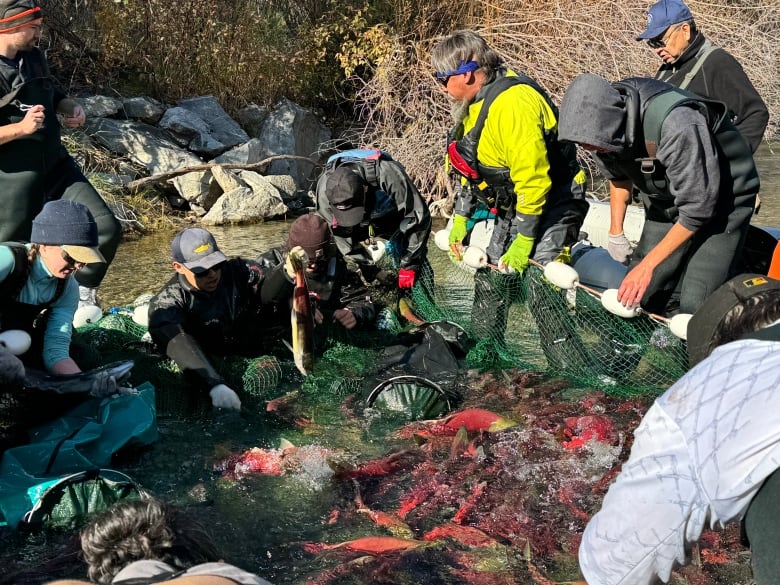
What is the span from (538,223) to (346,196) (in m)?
1.52

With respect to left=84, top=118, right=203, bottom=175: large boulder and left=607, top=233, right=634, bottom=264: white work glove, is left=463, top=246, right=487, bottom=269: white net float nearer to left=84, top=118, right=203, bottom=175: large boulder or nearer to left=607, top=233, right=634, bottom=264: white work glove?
A: left=607, top=233, right=634, bottom=264: white work glove

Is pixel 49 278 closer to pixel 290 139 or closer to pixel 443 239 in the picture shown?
pixel 443 239

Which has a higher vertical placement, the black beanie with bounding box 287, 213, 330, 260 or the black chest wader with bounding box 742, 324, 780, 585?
the black chest wader with bounding box 742, 324, 780, 585

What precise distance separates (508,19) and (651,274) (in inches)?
342

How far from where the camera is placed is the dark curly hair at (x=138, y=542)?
203 cm

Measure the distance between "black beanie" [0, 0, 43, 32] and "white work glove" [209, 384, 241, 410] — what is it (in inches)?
94.4

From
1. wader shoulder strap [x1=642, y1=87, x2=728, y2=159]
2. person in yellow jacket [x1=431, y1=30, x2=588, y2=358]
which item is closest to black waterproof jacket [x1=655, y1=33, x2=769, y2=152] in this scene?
person in yellow jacket [x1=431, y1=30, x2=588, y2=358]

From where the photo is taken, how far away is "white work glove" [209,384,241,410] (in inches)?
194

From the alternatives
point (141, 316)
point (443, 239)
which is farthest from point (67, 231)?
point (443, 239)

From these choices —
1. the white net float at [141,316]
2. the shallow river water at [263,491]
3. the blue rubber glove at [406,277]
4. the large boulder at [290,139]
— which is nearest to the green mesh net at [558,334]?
the blue rubber glove at [406,277]

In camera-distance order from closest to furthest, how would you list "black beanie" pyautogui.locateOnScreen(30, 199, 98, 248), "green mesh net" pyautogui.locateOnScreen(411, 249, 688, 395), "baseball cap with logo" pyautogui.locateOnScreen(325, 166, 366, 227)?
1. "black beanie" pyautogui.locateOnScreen(30, 199, 98, 248)
2. "green mesh net" pyautogui.locateOnScreen(411, 249, 688, 395)
3. "baseball cap with logo" pyautogui.locateOnScreen(325, 166, 366, 227)

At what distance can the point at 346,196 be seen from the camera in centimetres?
593

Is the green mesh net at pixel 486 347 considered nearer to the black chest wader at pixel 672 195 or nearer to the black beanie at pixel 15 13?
the black chest wader at pixel 672 195

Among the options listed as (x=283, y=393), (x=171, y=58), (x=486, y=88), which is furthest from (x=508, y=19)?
(x=283, y=393)
